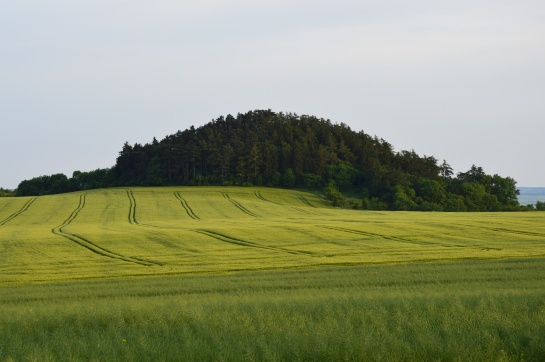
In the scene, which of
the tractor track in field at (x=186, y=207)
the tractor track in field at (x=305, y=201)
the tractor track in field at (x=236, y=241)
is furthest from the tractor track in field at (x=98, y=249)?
the tractor track in field at (x=305, y=201)

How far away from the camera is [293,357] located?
29.2 ft

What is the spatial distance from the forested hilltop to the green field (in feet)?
127

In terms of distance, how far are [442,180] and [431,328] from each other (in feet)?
292

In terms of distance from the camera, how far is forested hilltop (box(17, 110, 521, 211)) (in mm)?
86750

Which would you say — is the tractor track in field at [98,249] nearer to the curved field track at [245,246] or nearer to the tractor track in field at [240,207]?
the curved field track at [245,246]

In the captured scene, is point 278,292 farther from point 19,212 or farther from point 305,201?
point 305,201

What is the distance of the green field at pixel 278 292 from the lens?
9281 mm

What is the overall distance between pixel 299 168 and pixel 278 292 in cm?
7867

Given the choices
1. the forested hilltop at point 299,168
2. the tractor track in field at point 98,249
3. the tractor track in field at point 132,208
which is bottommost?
the tractor track in field at point 98,249

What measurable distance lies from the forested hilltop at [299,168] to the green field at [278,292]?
38702 mm

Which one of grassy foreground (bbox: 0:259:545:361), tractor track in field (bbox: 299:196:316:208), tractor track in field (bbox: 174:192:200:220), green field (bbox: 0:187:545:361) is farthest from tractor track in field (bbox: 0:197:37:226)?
grassy foreground (bbox: 0:259:545:361)

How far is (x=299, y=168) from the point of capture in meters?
96.5

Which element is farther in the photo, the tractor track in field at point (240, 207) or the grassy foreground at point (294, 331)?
the tractor track in field at point (240, 207)

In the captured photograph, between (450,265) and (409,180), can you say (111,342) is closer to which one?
(450,265)
